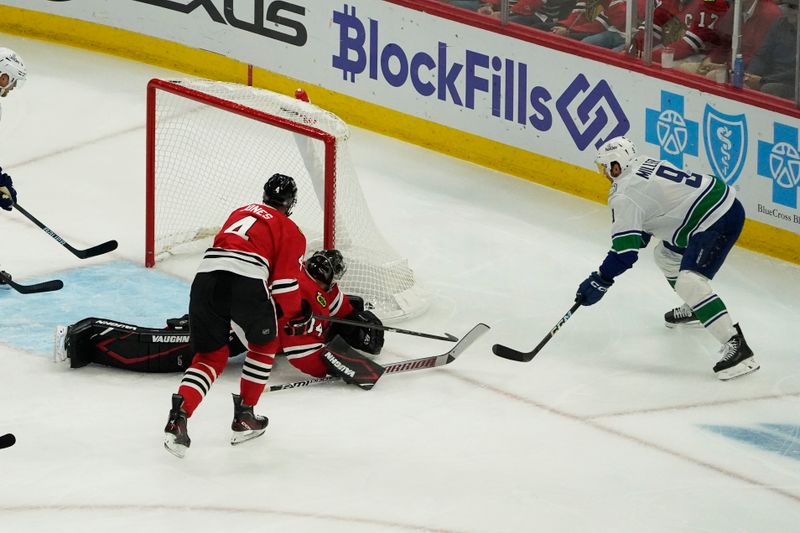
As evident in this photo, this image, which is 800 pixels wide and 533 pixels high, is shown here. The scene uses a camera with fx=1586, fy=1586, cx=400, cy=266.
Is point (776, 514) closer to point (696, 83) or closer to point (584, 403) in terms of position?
point (584, 403)

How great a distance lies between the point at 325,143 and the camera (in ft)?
21.6

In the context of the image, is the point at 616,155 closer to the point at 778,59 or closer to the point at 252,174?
the point at 778,59

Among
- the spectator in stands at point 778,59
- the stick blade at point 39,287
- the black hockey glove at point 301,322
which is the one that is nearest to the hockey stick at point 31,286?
the stick blade at point 39,287

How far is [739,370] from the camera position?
6332mm

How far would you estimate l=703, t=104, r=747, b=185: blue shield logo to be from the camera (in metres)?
7.44

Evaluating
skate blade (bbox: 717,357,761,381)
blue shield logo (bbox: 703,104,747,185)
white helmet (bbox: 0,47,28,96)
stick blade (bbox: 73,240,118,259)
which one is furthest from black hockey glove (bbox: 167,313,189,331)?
blue shield logo (bbox: 703,104,747,185)

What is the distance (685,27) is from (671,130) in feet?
1.63

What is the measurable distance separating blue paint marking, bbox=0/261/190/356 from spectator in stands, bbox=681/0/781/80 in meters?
2.68

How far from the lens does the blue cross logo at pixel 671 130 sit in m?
7.62

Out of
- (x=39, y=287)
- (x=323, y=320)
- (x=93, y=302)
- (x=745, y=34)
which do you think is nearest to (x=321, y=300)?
(x=323, y=320)

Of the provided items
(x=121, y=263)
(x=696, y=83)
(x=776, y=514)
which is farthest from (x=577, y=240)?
(x=776, y=514)

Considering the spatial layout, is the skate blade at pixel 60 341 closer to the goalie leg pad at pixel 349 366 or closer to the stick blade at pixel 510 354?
the goalie leg pad at pixel 349 366

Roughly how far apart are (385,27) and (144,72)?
6.07 feet

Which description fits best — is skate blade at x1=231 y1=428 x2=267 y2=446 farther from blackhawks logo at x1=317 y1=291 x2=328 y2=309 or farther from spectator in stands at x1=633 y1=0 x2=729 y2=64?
spectator in stands at x1=633 y1=0 x2=729 y2=64
